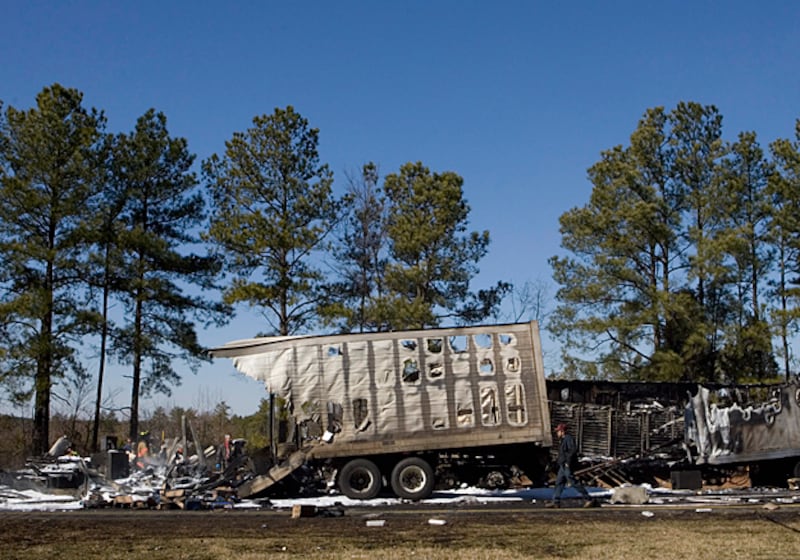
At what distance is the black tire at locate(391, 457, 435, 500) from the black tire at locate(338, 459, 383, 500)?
0.41m

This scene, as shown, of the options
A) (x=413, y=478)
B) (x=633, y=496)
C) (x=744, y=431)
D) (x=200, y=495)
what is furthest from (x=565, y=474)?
(x=200, y=495)

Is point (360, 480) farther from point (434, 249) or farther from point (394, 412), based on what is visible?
point (434, 249)

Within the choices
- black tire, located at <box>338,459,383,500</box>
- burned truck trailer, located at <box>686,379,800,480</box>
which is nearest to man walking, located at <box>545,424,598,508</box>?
black tire, located at <box>338,459,383,500</box>

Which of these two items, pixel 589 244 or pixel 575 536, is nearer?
pixel 575 536

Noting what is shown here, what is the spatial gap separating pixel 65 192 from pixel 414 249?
43.1 ft

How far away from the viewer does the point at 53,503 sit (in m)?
21.8

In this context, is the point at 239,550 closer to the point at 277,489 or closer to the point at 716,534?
the point at 716,534

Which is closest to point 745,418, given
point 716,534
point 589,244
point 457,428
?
point 457,428

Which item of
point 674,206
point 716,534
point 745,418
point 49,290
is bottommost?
point 716,534

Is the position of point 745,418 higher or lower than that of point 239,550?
higher

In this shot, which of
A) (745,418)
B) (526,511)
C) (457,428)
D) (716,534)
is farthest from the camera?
(745,418)

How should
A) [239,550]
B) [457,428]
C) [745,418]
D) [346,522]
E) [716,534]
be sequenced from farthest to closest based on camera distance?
[745,418]
[457,428]
[346,522]
[716,534]
[239,550]

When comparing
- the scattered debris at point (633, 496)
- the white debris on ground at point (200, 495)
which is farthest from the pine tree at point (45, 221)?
the scattered debris at point (633, 496)

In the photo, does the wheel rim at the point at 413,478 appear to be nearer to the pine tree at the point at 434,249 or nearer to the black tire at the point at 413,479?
the black tire at the point at 413,479
